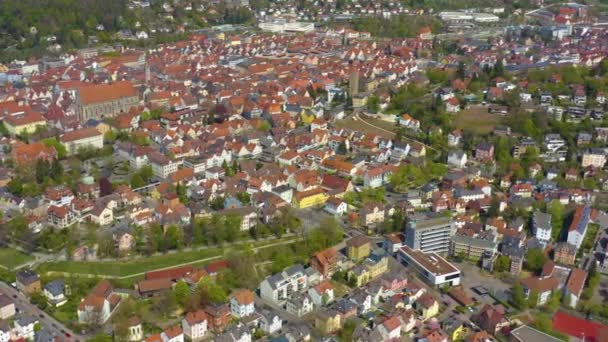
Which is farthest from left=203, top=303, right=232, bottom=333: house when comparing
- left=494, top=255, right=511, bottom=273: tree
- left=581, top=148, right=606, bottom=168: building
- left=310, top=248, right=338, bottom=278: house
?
left=581, top=148, right=606, bottom=168: building

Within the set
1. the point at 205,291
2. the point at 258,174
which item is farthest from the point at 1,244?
the point at 258,174

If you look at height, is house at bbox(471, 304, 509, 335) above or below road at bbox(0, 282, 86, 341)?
above

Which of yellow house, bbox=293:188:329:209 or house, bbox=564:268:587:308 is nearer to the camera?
house, bbox=564:268:587:308

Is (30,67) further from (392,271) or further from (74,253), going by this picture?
(392,271)

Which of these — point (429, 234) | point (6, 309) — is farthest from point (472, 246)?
point (6, 309)

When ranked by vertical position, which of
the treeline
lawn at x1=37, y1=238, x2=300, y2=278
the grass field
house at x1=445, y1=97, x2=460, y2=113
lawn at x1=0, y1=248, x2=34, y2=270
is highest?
the treeline

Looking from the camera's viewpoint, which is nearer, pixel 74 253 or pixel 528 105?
pixel 74 253

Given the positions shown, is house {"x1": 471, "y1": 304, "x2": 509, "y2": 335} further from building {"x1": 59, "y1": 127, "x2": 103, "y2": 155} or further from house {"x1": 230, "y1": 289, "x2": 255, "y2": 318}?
building {"x1": 59, "y1": 127, "x2": 103, "y2": 155}
